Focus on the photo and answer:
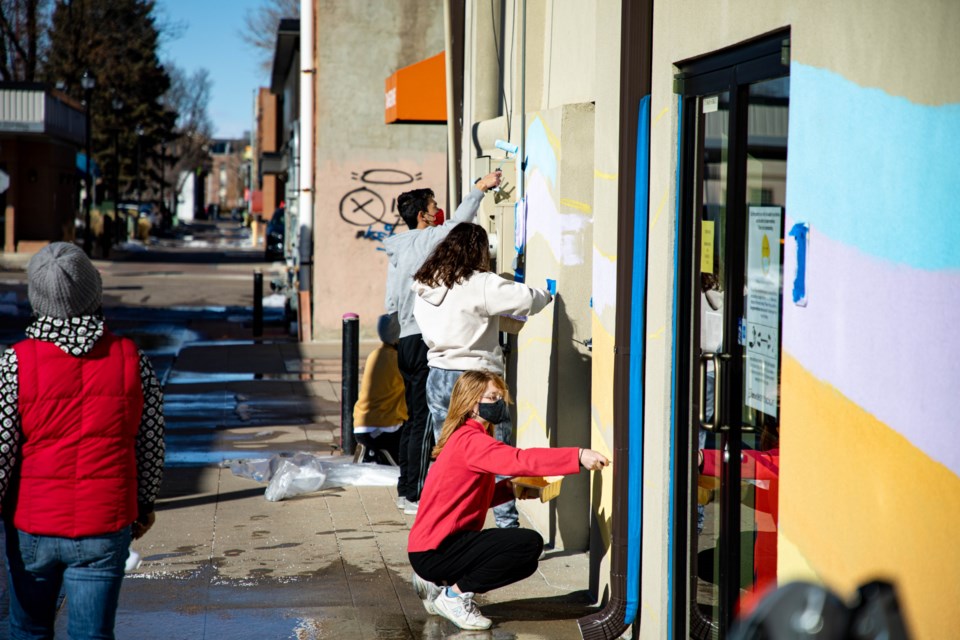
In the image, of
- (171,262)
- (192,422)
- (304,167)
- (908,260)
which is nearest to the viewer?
(908,260)

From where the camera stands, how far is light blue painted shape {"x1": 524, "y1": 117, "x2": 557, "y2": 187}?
6.51 meters

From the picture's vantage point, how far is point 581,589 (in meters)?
5.96

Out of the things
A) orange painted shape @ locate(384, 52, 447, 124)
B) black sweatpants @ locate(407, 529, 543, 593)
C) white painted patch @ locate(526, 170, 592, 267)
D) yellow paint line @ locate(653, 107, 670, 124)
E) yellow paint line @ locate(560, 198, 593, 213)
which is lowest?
black sweatpants @ locate(407, 529, 543, 593)

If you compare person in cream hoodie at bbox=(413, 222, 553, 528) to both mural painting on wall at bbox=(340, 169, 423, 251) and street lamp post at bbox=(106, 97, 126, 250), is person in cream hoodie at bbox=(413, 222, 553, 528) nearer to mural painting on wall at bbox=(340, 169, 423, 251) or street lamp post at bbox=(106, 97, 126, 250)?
mural painting on wall at bbox=(340, 169, 423, 251)

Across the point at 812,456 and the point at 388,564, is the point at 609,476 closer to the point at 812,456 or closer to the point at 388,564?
the point at 388,564

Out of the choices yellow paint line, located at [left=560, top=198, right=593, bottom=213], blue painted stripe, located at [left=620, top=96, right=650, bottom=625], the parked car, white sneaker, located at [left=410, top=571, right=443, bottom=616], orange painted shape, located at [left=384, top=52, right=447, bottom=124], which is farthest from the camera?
the parked car

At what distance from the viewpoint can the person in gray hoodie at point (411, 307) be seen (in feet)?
23.4

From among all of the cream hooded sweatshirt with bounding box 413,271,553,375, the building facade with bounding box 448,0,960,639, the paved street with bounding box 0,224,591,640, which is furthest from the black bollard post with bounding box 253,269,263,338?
the cream hooded sweatshirt with bounding box 413,271,553,375

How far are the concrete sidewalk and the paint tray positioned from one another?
53 cm

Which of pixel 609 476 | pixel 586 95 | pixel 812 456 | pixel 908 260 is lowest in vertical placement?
pixel 609 476

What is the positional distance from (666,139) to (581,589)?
7.92 feet

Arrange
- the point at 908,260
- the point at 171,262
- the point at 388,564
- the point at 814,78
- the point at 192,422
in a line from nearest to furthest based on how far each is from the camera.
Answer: the point at 908,260 → the point at 814,78 → the point at 388,564 → the point at 192,422 → the point at 171,262

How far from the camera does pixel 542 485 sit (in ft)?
18.4

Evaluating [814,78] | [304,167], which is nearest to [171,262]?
[304,167]
